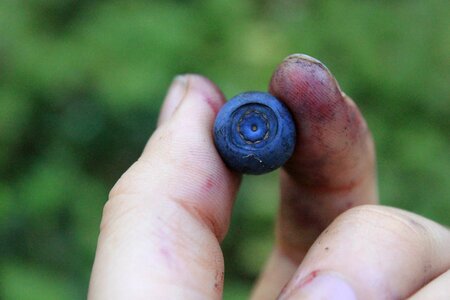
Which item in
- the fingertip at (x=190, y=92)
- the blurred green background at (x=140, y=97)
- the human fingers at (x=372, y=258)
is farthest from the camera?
the blurred green background at (x=140, y=97)

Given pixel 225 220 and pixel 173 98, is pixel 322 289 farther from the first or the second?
pixel 173 98

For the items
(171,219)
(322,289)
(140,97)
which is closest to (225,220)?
(171,219)

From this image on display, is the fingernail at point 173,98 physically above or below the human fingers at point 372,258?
above

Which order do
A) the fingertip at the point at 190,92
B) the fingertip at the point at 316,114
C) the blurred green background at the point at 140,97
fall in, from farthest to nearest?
the blurred green background at the point at 140,97, the fingertip at the point at 190,92, the fingertip at the point at 316,114

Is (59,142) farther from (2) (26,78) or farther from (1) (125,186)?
(1) (125,186)

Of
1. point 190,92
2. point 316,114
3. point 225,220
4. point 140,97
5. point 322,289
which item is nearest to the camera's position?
point 322,289

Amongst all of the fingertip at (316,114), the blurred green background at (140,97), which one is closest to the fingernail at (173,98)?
the fingertip at (316,114)

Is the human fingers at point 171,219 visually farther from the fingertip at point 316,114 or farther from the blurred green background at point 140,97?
the blurred green background at point 140,97
